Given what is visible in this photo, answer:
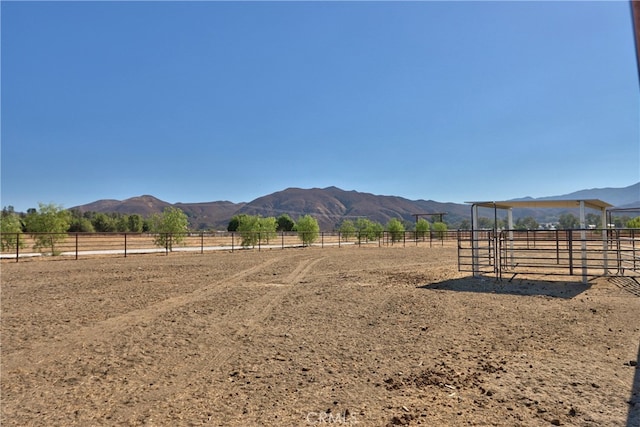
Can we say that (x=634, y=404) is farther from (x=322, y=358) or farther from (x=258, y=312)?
(x=258, y=312)

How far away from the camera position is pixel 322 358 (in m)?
4.75

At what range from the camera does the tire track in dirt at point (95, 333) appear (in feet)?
15.9

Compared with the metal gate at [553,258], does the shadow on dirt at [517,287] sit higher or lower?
lower

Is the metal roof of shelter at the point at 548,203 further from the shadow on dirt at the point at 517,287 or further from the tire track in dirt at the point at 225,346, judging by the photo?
the tire track in dirt at the point at 225,346

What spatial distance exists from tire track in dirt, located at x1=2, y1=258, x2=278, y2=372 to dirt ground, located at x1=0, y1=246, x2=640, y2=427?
0.03 meters

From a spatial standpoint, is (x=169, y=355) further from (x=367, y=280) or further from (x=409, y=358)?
(x=367, y=280)

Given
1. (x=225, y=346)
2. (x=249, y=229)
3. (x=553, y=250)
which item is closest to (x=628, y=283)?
(x=553, y=250)

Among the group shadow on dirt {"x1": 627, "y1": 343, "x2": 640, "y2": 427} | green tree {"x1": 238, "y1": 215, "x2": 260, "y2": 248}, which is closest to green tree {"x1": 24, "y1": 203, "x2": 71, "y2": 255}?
green tree {"x1": 238, "y1": 215, "x2": 260, "y2": 248}

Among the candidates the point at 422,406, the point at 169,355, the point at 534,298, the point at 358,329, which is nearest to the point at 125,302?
the point at 169,355

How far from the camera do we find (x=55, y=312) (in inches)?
289

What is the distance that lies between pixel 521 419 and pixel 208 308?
241 inches

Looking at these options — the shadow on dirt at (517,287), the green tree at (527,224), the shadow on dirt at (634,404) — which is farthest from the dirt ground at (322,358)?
the green tree at (527,224)

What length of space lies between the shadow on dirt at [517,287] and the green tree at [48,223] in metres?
23.3

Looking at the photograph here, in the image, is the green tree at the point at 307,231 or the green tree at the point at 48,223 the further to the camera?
the green tree at the point at 307,231
